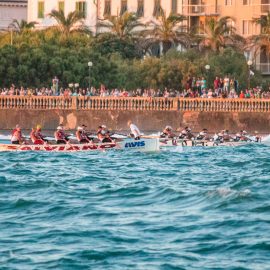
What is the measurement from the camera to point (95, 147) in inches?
2726

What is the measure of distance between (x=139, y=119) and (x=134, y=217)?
4601cm

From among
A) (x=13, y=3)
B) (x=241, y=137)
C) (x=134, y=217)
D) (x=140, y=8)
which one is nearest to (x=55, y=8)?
(x=140, y=8)

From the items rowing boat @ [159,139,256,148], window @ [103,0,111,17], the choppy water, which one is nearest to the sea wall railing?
rowing boat @ [159,139,256,148]

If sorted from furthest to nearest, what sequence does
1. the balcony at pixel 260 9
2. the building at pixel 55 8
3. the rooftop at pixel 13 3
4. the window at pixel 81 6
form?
the rooftop at pixel 13 3 < the window at pixel 81 6 < the building at pixel 55 8 < the balcony at pixel 260 9

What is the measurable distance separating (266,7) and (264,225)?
72.9m

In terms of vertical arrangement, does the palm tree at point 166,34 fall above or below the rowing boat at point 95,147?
above

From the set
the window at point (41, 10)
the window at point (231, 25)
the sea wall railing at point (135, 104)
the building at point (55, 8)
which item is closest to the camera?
the sea wall railing at point (135, 104)

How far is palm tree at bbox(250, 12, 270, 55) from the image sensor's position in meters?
106

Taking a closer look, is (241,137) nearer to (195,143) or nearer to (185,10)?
(195,143)

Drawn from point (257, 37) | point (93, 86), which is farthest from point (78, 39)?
point (257, 37)

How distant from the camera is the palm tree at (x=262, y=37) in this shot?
106 meters

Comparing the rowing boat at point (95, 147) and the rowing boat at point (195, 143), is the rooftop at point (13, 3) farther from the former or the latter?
the rowing boat at point (95, 147)

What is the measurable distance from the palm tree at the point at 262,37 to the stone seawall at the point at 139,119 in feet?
72.7

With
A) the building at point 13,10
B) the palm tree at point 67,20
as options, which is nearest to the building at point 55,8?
the palm tree at point 67,20
